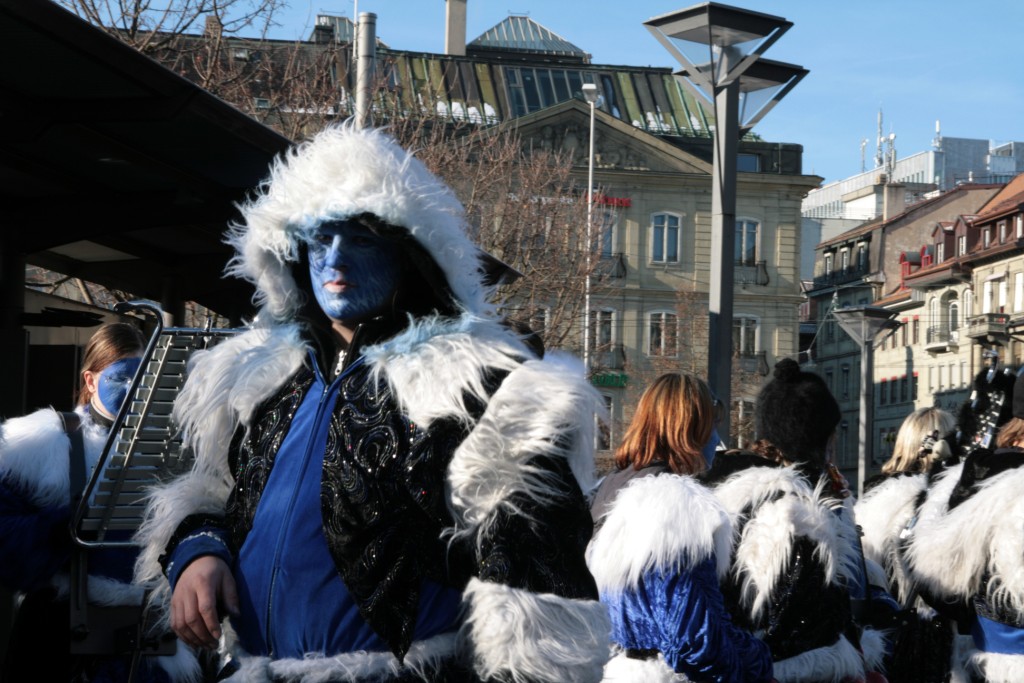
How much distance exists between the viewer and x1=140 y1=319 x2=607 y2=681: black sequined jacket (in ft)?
8.72

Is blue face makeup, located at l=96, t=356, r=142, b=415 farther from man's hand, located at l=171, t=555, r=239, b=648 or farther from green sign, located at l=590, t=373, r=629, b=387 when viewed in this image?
green sign, located at l=590, t=373, r=629, b=387

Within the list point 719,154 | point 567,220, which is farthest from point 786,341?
point 719,154

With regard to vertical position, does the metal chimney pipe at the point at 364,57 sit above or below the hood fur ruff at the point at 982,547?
above

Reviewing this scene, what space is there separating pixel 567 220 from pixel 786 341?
29585 mm

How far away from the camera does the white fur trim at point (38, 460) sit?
464 cm

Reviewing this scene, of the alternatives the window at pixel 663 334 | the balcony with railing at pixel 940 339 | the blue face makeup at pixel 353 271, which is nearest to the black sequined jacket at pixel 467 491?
the blue face makeup at pixel 353 271

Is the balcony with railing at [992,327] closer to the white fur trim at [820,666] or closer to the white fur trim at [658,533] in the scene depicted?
the white fur trim at [820,666]

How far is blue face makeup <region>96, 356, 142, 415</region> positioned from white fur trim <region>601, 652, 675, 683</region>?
1.87 metres

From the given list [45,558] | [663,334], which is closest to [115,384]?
[45,558]

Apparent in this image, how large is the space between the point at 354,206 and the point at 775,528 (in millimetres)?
2070

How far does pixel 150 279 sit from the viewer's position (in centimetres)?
897

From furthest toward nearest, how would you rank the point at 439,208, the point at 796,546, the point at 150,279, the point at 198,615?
the point at 150,279
the point at 796,546
the point at 439,208
the point at 198,615

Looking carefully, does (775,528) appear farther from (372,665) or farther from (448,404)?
(372,665)

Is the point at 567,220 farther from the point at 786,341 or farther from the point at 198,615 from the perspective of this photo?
the point at 786,341
